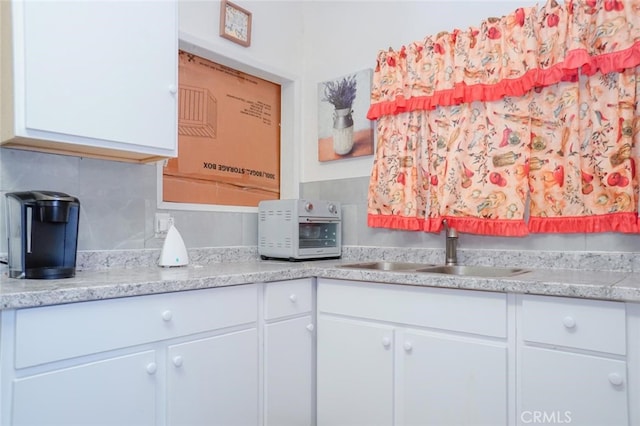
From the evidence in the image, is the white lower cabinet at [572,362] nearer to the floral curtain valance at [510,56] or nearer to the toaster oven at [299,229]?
the floral curtain valance at [510,56]

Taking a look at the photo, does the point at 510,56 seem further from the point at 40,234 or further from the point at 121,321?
the point at 40,234

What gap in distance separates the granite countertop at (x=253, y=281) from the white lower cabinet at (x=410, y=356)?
5 centimetres

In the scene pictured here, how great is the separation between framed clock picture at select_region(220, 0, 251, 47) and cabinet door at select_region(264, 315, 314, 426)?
157 centimetres

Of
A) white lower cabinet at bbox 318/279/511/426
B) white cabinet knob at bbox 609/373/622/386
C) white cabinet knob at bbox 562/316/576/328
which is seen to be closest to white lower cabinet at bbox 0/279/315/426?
white lower cabinet at bbox 318/279/511/426

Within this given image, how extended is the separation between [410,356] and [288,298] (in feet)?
1.88

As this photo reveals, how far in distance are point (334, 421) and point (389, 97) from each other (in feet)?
5.46

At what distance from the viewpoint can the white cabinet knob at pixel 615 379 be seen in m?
1.30

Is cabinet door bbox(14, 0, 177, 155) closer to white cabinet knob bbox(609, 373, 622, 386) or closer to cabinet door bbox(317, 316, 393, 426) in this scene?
cabinet door bbox(317, 316, 393, 426)

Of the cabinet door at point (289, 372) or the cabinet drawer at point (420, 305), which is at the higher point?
the cabinet drawer at point (420, 305)

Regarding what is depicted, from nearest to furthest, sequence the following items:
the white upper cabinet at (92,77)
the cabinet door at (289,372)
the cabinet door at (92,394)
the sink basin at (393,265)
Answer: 1. the cabinet door at (92,394)
2. the white upper cabinet at (92,77)
3. the cabinet door at (289,372)
4. the sink basin at (393,265)

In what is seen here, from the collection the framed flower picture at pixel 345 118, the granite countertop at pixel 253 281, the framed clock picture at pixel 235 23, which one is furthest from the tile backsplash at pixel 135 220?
the framed clock picture at pixel 235 23

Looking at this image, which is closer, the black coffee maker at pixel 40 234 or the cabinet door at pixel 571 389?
the cabinet door at pixel 571 389

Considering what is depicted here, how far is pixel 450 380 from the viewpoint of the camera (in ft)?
5.31

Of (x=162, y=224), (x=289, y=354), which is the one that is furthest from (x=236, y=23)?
(x=289, y=354)
